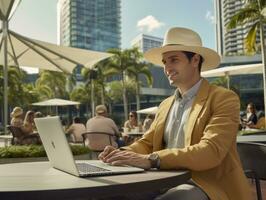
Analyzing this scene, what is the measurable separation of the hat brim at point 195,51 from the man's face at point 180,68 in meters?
0.04

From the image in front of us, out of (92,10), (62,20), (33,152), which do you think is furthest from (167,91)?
(33,152)

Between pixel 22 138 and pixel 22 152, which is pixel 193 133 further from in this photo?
pixel 22 138

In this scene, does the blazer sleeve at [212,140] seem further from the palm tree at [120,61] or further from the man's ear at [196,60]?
the palm tree at [120,61]

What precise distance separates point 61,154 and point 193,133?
0.74 meters

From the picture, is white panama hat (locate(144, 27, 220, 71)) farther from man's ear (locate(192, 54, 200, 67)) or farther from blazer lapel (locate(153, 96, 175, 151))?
blazer lapel (locate(153, 96, 175, 151))

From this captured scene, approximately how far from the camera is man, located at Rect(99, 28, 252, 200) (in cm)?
196

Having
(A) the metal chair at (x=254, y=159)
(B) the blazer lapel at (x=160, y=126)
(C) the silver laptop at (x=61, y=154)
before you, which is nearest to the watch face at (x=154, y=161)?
(C) the silver laptop at (x=61, y=154)

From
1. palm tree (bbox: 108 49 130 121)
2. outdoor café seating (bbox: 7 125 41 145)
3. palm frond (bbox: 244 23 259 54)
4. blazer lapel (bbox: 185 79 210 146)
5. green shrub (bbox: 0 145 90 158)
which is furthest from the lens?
palm tree (bbox: 108 49 130 121)

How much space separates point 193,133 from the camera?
221 cm

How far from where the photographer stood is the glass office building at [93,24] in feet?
366

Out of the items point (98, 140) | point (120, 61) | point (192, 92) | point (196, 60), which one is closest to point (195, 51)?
point (196, 60)

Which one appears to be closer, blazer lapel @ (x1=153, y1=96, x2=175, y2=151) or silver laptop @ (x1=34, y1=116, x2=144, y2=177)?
silver laptop @ (x1=34, y1=116, x2=144, y2=177)

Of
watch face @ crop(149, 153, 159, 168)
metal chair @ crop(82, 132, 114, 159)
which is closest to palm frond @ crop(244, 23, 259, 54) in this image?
metal chair @ crop(82, 132, 114, 159)

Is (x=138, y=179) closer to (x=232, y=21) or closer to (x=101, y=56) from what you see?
(x=101, y=56)
